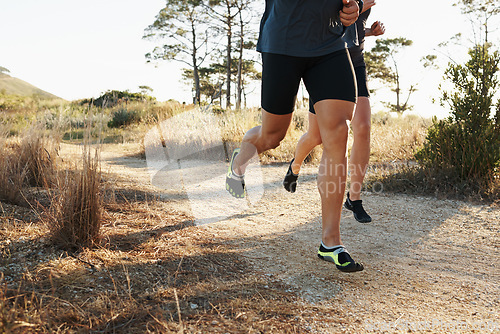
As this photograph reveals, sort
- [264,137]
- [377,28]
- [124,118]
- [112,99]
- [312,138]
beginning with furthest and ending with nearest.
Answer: [112,99] < [124,118] < [377,28] < [312,138] < [264,137]

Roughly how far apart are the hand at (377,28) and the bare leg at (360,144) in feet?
2.39

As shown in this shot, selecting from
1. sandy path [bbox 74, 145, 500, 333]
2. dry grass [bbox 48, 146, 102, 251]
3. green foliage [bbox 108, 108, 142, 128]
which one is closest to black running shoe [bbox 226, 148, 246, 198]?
sandy path [bbox 74, 145, 500, 333]

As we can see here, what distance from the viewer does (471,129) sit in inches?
201

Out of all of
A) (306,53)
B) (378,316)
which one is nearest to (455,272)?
(378,316)

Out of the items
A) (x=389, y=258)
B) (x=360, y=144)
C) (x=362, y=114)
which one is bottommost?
(x=389, y=258)

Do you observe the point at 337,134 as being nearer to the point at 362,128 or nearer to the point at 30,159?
the point at 362,128

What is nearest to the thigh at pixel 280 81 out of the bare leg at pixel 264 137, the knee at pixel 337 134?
the bare leg at pixel 264 137

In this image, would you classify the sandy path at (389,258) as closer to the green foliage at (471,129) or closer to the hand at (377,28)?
the green foliage at (471,129)

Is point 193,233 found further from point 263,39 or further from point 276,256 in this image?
point 263,39

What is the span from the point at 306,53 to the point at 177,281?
1548 mm

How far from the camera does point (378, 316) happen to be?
1.91 m

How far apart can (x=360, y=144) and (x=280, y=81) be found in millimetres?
1287

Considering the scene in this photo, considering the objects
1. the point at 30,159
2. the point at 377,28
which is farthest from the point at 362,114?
the point at 30,159

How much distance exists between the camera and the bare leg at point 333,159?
234 centimetres
